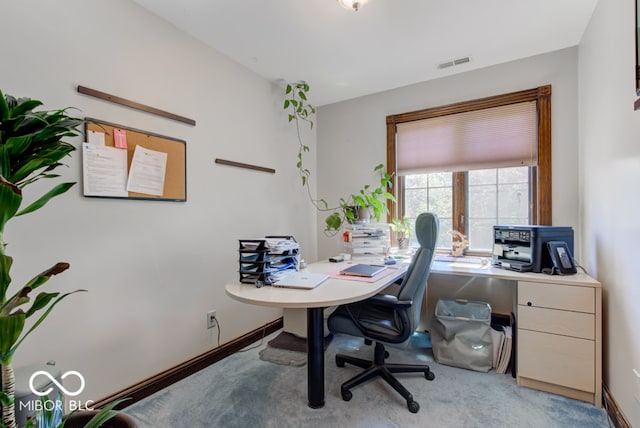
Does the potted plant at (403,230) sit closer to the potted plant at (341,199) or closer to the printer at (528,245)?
the potted plant at (341,199)

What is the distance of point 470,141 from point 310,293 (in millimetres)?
2106

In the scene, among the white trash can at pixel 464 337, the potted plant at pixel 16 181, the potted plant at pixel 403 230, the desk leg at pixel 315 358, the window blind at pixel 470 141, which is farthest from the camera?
the potted plant at pixel 403 230

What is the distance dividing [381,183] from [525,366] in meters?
1.85

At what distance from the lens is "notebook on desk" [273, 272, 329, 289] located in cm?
165

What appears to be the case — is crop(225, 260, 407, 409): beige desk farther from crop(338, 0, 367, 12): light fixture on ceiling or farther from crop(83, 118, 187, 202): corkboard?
crop(338, 0, 367, 12): light fixture on ceiling

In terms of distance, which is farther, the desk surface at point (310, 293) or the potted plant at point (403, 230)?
the potted plant at point (403, 230)

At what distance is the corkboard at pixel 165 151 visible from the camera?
1.72 metres

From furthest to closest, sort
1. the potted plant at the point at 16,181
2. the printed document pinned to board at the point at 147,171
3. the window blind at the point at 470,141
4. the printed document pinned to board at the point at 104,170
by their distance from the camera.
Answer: the window blind at the point at 470,141 < the printed document pinned to board at the point at 147,171 < the printed document pinned to board at the point at 104,170 < the potted plant at the point at 16,181

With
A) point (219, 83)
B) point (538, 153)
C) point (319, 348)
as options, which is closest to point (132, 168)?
point (219, 83)

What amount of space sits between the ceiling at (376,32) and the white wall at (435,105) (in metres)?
0.11

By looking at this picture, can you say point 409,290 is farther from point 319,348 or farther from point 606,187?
point 606,187

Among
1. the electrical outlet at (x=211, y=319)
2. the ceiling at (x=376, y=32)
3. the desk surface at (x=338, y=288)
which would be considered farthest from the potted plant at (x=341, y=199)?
the electrical outlet at (x=211, y=319)

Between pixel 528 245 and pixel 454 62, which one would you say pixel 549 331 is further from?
pixel 454 62

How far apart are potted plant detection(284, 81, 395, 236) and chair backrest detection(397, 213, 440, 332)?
1.19 meters
